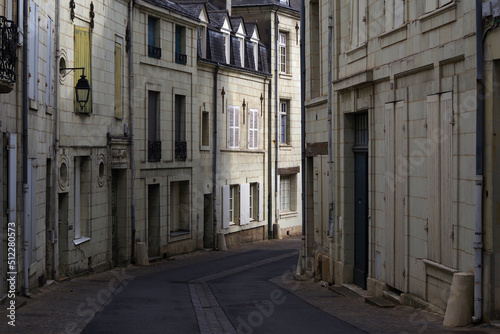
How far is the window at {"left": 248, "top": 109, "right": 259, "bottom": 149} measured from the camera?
110 feet

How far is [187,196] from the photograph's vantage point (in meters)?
28.1

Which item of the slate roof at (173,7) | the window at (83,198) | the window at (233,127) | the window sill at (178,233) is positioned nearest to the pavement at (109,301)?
the window at (83,198)

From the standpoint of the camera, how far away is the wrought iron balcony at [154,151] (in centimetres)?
2534

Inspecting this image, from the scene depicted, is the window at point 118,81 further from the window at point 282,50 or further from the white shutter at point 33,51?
the window at point 282,50

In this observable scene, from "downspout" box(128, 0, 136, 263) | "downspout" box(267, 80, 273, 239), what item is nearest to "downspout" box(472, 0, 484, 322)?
"downspout" box(128, 0, 136, 263)

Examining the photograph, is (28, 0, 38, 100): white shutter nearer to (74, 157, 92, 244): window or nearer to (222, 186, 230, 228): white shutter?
(74, 157, 92, 244): window

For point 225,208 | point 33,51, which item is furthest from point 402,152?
point 225,208

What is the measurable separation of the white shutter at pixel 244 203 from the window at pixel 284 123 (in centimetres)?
→ 404

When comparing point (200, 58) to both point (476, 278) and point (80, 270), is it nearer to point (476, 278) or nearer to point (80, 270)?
point (80, 270)

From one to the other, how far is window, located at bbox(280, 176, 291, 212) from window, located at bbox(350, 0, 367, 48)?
20.2 meters

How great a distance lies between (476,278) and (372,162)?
16.4ft

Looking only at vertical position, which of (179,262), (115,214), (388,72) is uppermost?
(388,72)

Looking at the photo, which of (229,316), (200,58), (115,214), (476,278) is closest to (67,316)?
(229,316)

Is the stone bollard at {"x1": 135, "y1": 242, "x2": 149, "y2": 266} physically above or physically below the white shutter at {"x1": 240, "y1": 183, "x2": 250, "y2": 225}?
below
